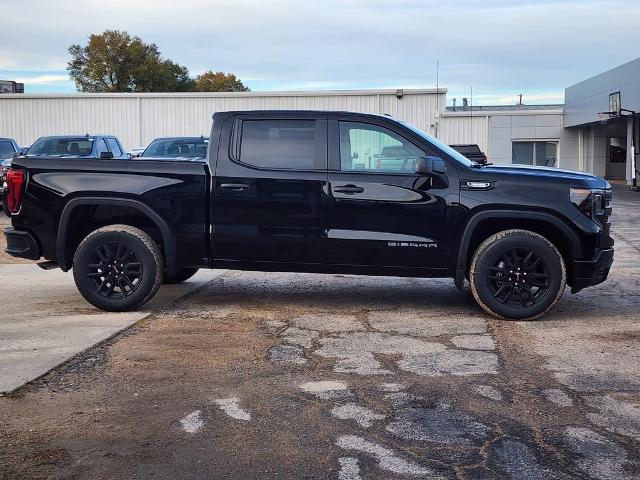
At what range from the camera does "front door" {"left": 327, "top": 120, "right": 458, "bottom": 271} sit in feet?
24.5

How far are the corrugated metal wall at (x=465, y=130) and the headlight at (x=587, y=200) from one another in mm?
29059

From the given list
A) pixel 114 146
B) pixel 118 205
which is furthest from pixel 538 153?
pixel 118 205

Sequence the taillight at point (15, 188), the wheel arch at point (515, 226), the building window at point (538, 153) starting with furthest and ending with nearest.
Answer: the building window at point (538, 153) → the taillight at point (15, 188) → the wheel arch at point (515, 226)

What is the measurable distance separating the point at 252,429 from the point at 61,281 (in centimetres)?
588

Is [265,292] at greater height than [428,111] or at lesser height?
lesser

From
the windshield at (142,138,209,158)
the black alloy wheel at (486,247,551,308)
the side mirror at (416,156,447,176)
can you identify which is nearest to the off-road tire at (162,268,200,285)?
the side mirror at (416,156,447,176)

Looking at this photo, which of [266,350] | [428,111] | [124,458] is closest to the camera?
[124,458]

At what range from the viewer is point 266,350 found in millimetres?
6395

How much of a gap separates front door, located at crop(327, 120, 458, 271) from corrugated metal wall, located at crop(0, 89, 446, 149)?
25.4 m

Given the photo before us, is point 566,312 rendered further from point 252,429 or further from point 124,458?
point 124,458

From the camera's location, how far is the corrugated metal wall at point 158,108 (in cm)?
3297

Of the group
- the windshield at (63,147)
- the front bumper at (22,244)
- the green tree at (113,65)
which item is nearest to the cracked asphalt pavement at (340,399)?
the front bumper at (22,244)

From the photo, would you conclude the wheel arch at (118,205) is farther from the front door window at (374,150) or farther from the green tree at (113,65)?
the green tree at (113,65)

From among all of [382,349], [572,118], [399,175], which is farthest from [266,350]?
[572,118]
